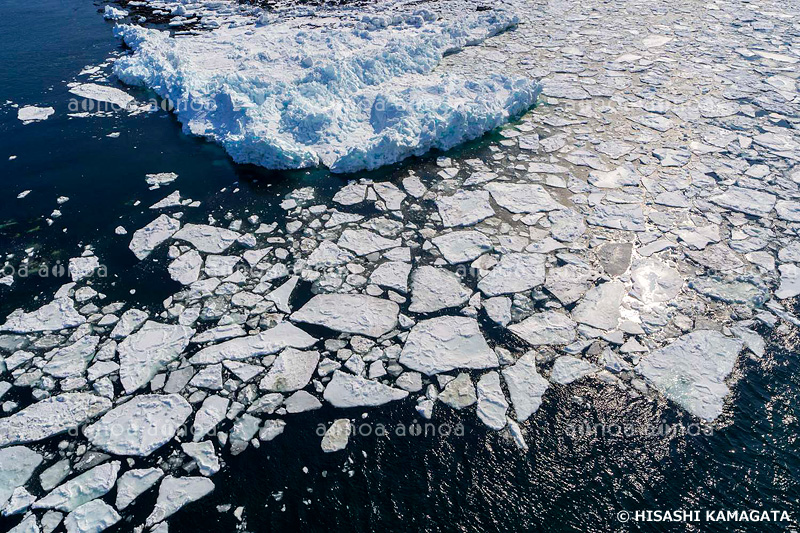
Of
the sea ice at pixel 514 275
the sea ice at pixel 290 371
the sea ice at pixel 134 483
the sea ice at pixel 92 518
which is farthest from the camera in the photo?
the sea ice at pixel 514 275

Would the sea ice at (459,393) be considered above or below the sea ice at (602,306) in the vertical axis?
below

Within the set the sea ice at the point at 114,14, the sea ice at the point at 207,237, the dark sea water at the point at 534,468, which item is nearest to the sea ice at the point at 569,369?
the dark sea water at the point at 534,468

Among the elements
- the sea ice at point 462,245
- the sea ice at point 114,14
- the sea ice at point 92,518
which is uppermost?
the sea ice at point 114,14

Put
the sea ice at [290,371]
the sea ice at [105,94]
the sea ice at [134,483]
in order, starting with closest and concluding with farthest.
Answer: the sea ice at [134,483], the sea ice at [290,371], the sea ice at [105,94]

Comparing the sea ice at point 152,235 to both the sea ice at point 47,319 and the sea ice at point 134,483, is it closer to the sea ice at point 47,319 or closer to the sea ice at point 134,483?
the sea ice at point 47,319

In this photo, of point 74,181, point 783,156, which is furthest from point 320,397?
point 783,156

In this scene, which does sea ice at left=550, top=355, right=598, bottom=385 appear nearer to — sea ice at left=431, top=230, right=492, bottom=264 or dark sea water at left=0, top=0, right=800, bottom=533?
dark sea water at left=0, top=0, right=800, bottom=533

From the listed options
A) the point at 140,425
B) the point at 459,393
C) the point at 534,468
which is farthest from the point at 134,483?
the point at 534,468

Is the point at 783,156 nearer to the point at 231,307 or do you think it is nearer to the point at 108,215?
the point at 231,307

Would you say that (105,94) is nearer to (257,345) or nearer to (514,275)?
(257,345)
